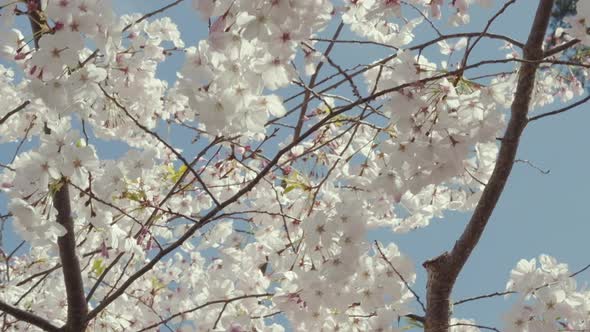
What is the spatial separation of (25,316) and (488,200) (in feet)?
6.03

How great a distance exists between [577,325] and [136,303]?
2.64 m

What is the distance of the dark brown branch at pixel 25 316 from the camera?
2.55 m

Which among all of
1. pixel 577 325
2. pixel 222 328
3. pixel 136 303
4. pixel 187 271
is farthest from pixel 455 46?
pixel 187 271

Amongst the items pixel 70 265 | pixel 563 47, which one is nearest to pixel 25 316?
pixel 70 265

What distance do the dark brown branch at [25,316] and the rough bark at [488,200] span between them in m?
1.53

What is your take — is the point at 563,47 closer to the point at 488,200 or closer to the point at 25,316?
the point at 488,200

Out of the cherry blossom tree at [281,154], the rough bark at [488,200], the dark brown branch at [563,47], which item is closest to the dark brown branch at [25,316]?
the cherry blossom tree at [281,154]

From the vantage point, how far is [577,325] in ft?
8.63

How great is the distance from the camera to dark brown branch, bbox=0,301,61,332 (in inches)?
101

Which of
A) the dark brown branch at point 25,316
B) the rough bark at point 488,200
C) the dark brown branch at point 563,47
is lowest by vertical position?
the dark brown branch at point 25,316

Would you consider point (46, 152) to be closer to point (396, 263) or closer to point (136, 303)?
point (396, 263)

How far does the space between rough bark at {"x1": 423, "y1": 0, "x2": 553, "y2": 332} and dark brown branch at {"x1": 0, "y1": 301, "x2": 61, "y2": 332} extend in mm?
1535

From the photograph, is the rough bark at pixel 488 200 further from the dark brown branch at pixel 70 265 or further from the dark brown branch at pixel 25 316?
the dark brown branch at pixel 25 316

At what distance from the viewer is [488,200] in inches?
98.0
